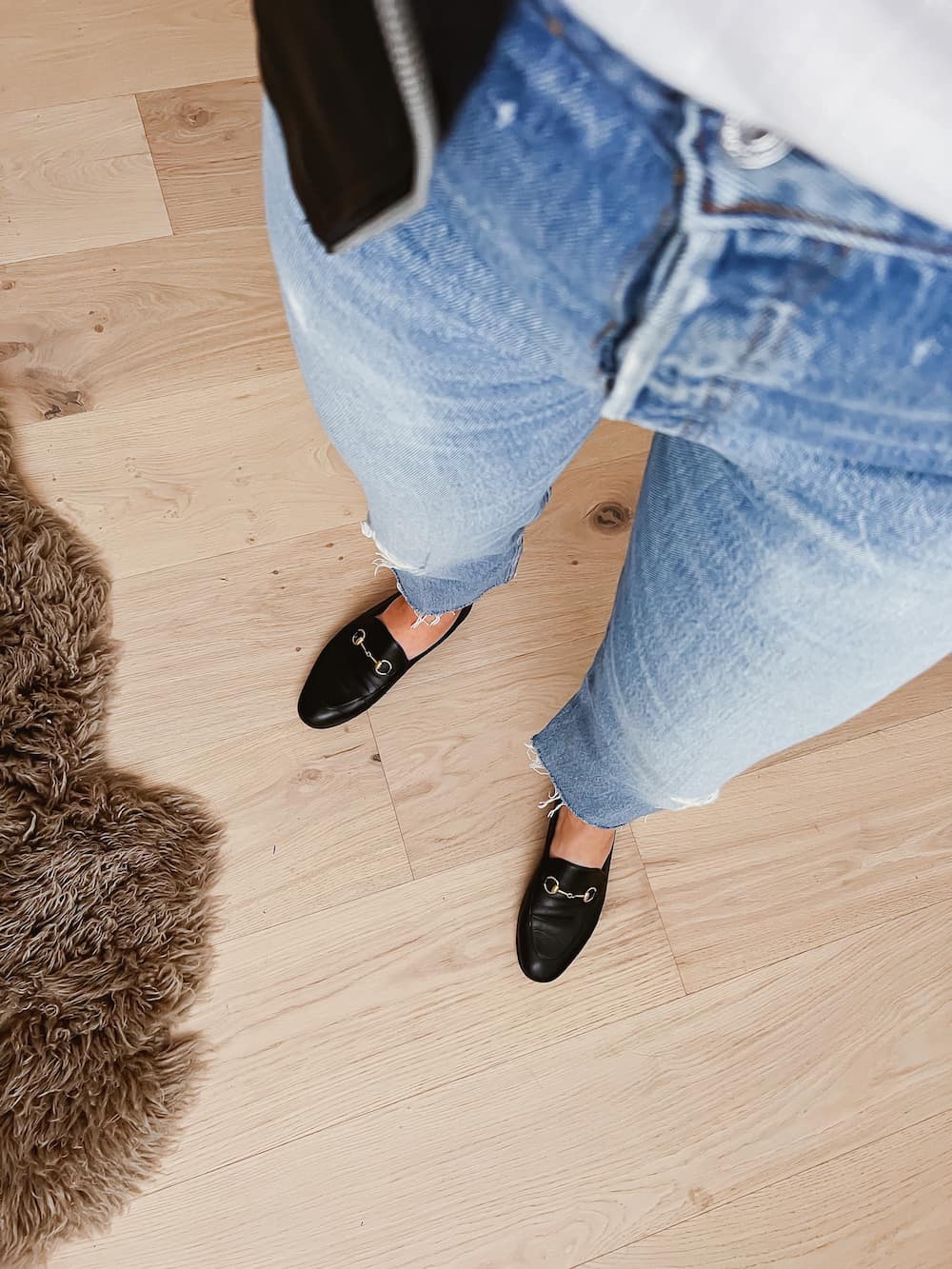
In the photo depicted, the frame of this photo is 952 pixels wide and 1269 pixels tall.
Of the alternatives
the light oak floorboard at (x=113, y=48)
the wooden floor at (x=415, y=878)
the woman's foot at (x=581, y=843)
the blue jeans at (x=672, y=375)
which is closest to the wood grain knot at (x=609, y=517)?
the wooden floor at (x=415, y=878)

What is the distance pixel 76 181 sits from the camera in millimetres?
1072

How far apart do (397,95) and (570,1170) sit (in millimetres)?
860

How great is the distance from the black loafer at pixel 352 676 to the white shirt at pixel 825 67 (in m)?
0.72

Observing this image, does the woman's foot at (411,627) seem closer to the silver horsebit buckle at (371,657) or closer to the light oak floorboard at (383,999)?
the silver horsebit buckle at (371,657)

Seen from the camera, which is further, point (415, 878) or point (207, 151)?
point (207, 151)

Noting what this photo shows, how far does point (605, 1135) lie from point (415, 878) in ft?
0.95

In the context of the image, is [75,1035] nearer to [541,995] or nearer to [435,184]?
[541,995]

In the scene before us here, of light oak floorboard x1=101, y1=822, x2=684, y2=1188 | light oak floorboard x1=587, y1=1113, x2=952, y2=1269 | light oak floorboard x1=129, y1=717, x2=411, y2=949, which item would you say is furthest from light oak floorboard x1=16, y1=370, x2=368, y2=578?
light oak floorboard x1=587, y1=1113, x2=952, y2=1269

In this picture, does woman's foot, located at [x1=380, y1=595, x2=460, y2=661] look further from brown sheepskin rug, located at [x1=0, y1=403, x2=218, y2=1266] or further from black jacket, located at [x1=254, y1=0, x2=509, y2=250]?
black jacket, located at [x1=254, y1=0, x2=509, y2=250]

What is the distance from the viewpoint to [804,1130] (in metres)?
0.85

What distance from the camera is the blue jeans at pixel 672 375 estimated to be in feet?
0.76

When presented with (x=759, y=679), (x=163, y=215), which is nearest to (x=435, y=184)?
(x=759, y=679)

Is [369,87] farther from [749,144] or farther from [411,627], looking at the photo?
[411,627]

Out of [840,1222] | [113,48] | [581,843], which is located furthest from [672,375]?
[113,48]
